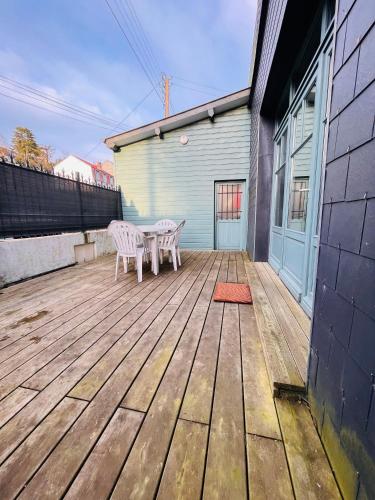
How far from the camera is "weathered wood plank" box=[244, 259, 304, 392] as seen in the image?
1046mm

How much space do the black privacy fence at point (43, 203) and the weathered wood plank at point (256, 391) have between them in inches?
139

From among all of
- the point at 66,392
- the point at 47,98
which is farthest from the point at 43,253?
the point at 47,98

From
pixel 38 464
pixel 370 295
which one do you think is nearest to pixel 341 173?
pixel 370 295

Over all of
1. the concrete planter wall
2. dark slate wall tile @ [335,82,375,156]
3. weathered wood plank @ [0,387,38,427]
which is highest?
dark slate wall tile @ [335,82,375,156]

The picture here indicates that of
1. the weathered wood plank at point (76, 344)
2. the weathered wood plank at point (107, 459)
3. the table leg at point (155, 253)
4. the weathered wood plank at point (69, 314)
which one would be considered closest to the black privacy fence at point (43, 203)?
the weathered wood plank at point (69, 314)

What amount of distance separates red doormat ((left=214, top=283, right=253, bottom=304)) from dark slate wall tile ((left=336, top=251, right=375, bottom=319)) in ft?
4.97

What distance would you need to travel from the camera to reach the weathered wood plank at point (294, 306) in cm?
153

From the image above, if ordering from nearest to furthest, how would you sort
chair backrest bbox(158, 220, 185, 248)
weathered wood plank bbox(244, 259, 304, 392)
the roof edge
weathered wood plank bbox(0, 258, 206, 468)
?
weathered wood plank bbox(0, 258, 206, 468)
weathered wood plank bbox(244, 259, 304, 392)
chair backrest bbox(158, 220, 185, 248)
the roof edge

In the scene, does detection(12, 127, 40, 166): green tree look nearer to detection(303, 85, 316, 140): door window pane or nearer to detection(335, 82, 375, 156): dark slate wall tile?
detection(303, 85, 316, 140): door window pane

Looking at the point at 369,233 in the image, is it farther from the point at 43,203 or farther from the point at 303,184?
the point at 43,203

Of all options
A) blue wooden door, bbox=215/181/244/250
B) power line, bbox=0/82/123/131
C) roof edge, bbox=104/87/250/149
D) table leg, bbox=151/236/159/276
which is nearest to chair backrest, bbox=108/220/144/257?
table leg, bbox=151/236/159/276

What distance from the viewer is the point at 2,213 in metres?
A: 2.92

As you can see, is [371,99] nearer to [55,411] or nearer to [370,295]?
[370,295]

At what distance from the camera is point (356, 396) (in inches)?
24.7
